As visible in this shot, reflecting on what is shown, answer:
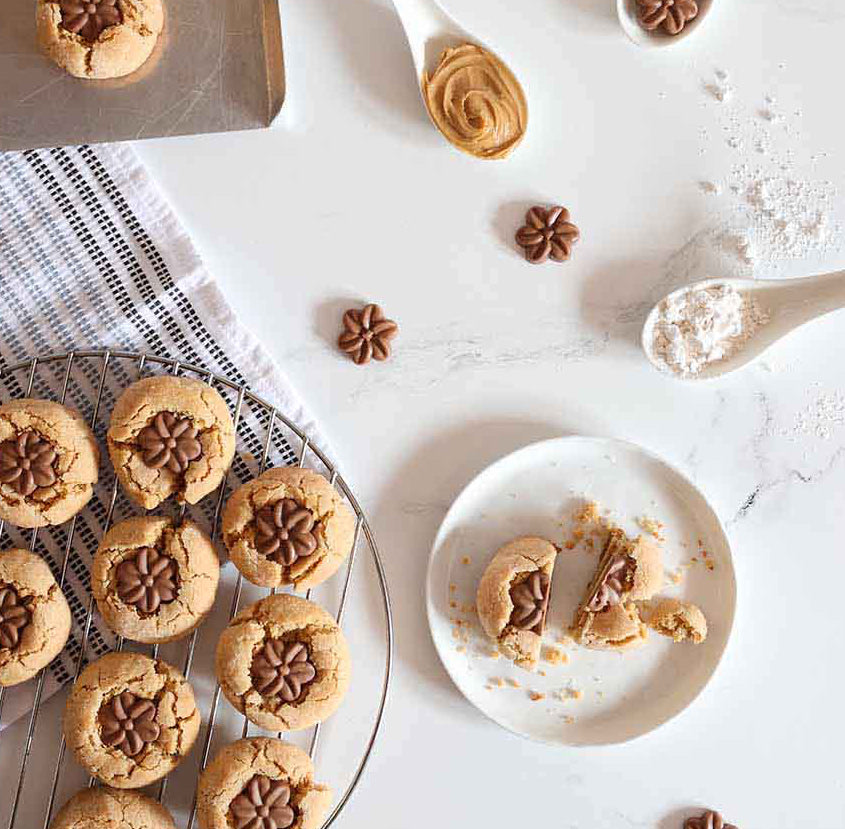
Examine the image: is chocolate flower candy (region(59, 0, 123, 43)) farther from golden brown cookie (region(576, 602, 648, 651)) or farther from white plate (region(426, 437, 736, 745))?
golden brown cookie (region(576, 602, 648, 651))

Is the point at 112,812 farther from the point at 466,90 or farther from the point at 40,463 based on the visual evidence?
the point at 466,90

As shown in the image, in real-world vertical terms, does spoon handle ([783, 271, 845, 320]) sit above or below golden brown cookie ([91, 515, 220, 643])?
above

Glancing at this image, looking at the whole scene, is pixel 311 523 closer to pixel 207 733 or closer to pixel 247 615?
pixel 247 615

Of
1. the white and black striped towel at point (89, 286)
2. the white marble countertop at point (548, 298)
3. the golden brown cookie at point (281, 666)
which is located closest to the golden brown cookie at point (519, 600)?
the white marble countertop at point (548, 298)

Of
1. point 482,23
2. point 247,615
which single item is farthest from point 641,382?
point 247,615

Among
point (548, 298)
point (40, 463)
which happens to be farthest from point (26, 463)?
point (548, 298)

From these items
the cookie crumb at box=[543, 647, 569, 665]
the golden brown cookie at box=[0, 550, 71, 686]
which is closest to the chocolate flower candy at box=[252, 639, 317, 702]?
the golden brown cookie at box=[0, 550, 71, 686]

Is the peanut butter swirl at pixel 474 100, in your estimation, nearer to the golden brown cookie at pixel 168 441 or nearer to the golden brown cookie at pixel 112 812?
the golden brown cookie at pixel 168 441
